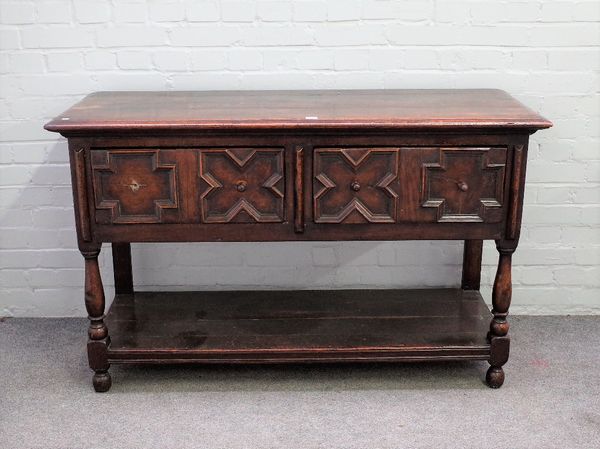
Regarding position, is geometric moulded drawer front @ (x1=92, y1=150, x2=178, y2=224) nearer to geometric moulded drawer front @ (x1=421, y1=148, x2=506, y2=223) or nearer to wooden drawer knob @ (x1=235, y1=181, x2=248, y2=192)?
wooden drawer knob @ (x1=235, y1=181, x2=248, y2=192)

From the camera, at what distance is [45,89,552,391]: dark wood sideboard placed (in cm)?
257

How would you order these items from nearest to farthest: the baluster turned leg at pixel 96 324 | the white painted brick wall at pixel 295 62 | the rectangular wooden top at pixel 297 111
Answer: the rectangular wooden top at pixel 297 111
the baluster turned leg at pixel 96 324
the white painted brick wall at pixel 295 62

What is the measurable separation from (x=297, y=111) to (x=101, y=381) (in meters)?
1.18

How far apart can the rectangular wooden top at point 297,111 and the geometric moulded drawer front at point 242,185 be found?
105mm

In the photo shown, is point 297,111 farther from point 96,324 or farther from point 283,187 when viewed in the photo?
point 96,324

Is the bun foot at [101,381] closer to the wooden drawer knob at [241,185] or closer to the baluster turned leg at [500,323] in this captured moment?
the wooden drawer knob at [241,185]

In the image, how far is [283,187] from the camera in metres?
2.63

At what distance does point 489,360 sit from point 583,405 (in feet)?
1.14

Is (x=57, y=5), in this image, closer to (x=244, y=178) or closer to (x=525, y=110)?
(x=244, y=178)

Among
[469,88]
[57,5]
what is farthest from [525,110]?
[57,5]

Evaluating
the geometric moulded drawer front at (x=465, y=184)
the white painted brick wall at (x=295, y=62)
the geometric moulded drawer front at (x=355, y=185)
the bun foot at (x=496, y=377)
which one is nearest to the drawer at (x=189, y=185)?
the geometric moulded drawer front at (x=355, y=185)

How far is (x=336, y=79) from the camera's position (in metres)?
3.18

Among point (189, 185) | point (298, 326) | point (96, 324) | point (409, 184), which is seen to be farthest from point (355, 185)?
point (96, 324)

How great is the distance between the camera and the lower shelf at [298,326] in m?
2.86
